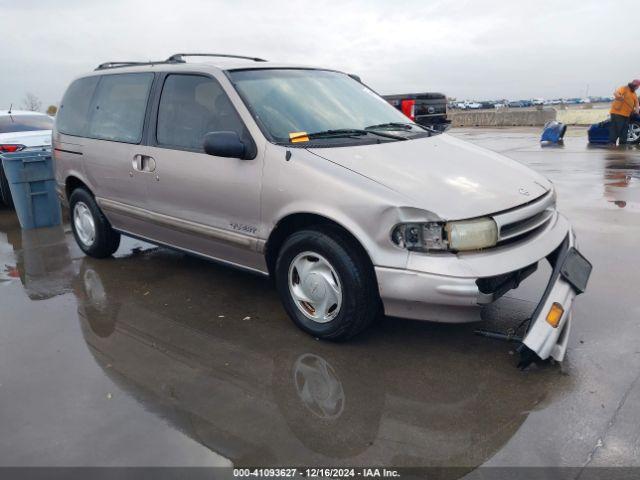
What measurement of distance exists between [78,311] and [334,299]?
7.23 feet

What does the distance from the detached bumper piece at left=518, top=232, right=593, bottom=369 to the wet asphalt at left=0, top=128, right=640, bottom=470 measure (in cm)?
17

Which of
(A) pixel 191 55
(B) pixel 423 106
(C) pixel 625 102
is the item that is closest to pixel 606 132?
(C) pixel 625 102

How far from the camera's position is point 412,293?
3.06m

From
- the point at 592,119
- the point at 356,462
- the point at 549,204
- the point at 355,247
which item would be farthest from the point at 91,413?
the point at 592,119

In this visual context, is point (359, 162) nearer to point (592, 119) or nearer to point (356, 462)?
point (356, 462)

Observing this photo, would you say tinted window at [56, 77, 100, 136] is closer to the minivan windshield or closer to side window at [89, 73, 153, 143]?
side window at [89, 73, 153, 143]

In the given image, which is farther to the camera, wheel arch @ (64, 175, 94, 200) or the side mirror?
wheel arch @ (64, 175, 94, 200)

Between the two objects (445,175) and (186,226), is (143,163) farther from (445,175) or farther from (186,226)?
(445,175)

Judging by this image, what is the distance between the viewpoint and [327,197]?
3277 millimetres

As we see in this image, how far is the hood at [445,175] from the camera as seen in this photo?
3.10 m

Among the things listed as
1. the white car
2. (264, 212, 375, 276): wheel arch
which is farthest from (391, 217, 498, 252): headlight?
the white car

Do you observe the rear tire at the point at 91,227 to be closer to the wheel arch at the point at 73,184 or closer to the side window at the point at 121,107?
the wheel arch at the point at 73,184

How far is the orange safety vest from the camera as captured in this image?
13.3 metres

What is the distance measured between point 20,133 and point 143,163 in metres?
5.15
